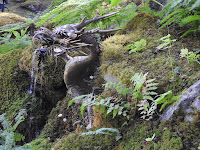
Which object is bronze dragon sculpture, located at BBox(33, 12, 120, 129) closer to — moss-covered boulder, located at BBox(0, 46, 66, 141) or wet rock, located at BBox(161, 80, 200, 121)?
moss-covered boulder, located at BBox(0, 46, 66, 141)

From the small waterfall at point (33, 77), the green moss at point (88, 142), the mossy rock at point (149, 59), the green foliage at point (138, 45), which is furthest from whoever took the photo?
the small waterfall at point (33, 77)

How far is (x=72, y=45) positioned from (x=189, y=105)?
1.85 meters

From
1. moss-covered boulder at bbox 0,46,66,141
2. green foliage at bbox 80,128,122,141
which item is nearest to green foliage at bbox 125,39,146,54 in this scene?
green foliage at bbox 80,128,122,141

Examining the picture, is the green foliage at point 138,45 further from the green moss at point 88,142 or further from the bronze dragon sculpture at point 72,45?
the green moss at point 88,142

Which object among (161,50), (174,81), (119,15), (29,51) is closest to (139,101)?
(174,81)

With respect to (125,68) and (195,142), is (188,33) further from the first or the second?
(195,142)

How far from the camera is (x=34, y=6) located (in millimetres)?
11156

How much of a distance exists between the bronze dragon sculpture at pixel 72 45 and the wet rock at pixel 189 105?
1.40 m

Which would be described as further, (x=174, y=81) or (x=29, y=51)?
(x=29, y=51)

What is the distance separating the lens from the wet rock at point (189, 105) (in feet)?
6.02

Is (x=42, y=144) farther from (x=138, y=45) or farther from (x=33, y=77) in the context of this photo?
(x=138, y=45)

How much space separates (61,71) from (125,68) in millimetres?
1772

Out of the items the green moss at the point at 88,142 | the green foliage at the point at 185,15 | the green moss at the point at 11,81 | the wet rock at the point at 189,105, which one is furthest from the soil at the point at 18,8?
the wet rock at the point at 189,105

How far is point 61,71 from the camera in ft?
13.6
